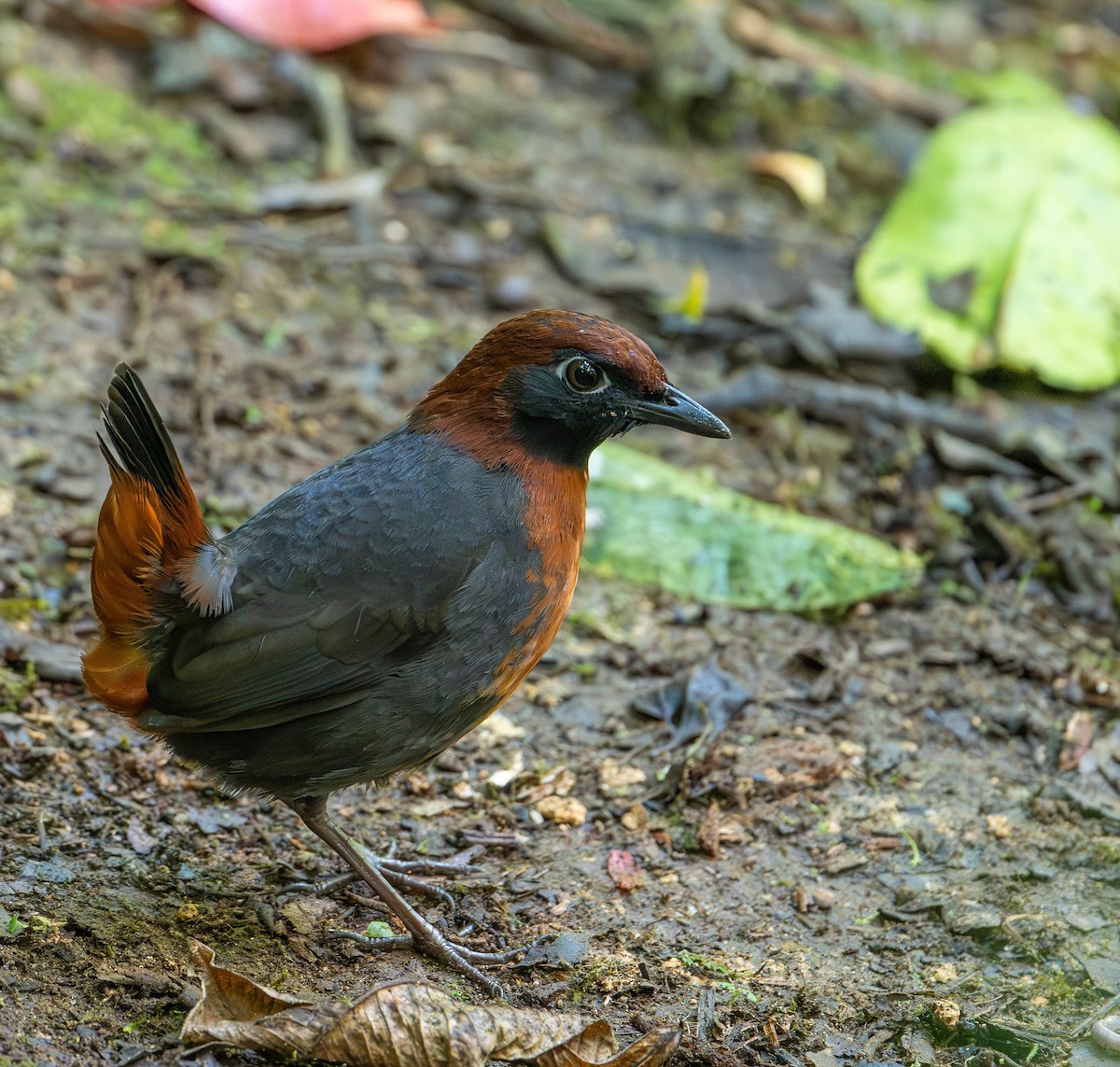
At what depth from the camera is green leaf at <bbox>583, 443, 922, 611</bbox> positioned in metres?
4.93

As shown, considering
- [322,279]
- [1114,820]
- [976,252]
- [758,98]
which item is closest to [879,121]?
[758,98]

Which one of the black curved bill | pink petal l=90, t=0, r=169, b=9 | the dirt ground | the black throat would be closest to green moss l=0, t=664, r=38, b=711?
the dirt ground

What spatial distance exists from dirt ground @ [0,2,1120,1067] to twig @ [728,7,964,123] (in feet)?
3.48

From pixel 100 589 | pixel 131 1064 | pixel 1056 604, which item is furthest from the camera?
pixel 1056 604

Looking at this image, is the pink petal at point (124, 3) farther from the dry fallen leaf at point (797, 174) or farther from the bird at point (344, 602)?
the bird at point (344, 602)

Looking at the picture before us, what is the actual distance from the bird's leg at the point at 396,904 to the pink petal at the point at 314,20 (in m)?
4.71

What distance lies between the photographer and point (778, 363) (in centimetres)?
619

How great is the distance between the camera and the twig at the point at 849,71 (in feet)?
25.5

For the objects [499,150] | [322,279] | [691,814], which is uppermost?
[499,150]

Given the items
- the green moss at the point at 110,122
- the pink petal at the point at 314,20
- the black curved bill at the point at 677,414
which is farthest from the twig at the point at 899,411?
the green moss at the point at 110,122

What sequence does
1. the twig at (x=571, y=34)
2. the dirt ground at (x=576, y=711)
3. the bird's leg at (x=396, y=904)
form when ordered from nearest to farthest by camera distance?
1. the dirt ground at (x=576, y=711)
2. the bird's leg at (x=396, y=904)
3. the twig at (x=571, y=34)

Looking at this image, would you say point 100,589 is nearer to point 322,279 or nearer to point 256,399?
point 256,399

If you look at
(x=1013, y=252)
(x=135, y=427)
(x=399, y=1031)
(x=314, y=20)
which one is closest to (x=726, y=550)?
(x=1013, y=252)

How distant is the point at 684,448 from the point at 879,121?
120 inches
